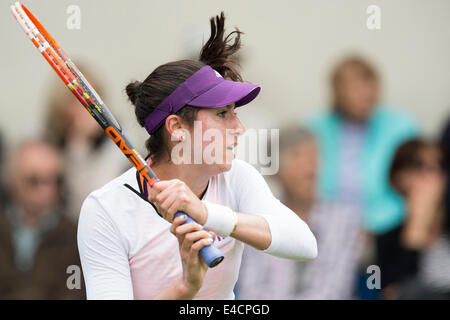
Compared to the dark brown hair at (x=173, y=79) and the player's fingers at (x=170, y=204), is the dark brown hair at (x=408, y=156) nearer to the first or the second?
the dark brown hair at (x=173, y=79)

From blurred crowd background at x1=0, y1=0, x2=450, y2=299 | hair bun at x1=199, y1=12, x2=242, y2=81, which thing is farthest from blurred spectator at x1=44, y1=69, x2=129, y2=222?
hair bun at x1=199, y1=12, x2=242, y2=81

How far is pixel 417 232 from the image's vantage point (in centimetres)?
539

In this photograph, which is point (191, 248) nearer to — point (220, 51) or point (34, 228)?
point (220, 51)

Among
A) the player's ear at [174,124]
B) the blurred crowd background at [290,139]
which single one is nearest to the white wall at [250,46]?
the blurred crowd background at [290,139]

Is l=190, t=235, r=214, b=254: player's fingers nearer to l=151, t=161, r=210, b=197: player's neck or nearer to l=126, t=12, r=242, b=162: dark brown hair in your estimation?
l=151, t=161, r=210, b=197: player's neck

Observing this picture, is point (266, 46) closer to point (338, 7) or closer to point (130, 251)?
point (338, 7)

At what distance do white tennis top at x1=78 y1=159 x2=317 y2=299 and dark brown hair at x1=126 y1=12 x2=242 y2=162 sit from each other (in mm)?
176

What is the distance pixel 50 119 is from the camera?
5359 millimetres

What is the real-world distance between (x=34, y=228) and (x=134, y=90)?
7.74 ft

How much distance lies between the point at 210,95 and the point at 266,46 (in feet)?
8.13

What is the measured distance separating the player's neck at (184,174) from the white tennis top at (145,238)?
0.26 ft

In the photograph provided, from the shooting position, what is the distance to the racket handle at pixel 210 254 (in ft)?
9.25

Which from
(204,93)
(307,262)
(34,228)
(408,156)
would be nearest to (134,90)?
(204,93)
